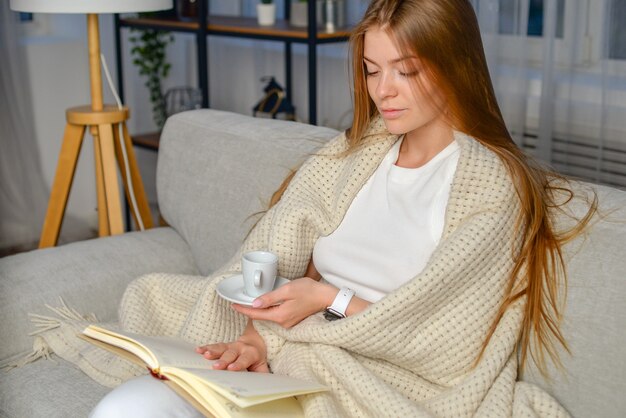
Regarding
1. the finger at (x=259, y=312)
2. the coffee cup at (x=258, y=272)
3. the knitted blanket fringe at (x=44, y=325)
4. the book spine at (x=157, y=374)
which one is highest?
the coffee cup at (x=258, y=272)

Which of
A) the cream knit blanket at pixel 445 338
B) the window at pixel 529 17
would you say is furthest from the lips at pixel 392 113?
the window at pixel 529 17

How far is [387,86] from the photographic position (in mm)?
1528

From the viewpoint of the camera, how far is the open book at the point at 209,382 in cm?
131

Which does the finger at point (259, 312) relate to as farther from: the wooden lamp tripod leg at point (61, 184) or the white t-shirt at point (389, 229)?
the wooden lamp tripod leg at point (61, 184)

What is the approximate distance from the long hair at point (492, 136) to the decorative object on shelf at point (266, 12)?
5.04 ft

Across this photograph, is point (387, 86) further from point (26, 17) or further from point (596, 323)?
point (26, 17)

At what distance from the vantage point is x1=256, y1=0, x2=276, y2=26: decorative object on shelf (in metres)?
3.06

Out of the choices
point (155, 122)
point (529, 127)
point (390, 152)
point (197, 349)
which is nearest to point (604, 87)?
point (529, 127)

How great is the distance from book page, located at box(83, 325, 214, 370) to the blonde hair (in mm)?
489

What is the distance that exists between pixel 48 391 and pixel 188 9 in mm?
1934

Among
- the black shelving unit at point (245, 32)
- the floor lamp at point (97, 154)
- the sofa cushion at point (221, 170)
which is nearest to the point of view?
the sofa cushion at point (221, 170)

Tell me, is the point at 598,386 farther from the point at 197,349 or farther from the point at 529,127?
the point at 529,127

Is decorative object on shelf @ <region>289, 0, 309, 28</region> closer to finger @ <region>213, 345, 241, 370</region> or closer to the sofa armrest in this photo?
the sofa armrest

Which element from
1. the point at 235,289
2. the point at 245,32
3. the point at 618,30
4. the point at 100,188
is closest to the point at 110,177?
the point at 100,188
